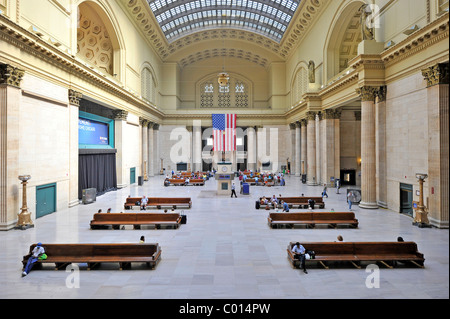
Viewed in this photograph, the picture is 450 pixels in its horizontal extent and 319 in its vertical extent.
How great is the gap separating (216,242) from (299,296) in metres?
4.40

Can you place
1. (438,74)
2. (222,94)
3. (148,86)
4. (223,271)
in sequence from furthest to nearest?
(222,94)
(148,86)
(438,74)
(223,271)

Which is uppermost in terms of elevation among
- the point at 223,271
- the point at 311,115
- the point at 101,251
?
the point at 311,115

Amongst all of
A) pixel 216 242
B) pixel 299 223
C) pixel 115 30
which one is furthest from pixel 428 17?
pixel 115 30

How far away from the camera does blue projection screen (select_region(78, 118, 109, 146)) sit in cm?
2058

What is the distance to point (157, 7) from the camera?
32.2 m

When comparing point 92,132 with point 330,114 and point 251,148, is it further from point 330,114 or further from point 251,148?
point 251,148

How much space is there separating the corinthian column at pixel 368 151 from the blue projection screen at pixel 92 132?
18183mm

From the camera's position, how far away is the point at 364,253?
8352mm

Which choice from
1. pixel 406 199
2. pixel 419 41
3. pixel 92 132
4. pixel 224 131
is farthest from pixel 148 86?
pixel 406 199

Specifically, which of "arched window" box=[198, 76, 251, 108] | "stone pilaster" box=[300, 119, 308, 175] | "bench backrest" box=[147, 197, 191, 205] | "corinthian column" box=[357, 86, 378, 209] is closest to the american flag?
"stone pilaster" box=[300, 119, 308, 175]

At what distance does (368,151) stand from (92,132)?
19.0m

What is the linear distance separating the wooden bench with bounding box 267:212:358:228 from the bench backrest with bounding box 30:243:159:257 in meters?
5.80

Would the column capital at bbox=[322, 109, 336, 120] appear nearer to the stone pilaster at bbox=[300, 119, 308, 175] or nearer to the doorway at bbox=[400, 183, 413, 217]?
the stone pilaster at bbox=[300, 119, 308, 175]
